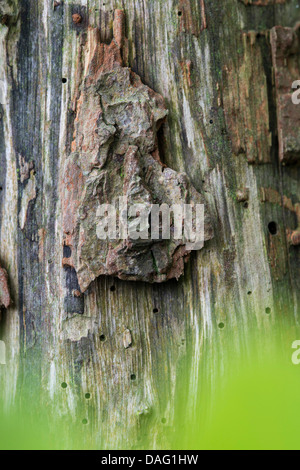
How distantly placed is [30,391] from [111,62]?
1612 mm

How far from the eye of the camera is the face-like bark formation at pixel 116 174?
81.8 inches

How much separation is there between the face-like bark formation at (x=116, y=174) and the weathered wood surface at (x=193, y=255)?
11 centimetres

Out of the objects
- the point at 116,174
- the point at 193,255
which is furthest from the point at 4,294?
the point at 193,255

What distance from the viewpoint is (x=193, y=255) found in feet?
7.27

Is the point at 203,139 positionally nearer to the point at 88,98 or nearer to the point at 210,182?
the point at 210,182

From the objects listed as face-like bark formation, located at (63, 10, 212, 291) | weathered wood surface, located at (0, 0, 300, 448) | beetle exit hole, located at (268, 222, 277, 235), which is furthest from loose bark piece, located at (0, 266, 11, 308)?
beetle exit hole, located at (268, 222, 277, 235)

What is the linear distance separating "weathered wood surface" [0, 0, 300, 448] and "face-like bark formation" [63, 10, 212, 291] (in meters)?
0.11

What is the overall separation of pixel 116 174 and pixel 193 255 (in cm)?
52

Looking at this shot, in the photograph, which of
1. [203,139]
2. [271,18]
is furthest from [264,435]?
[271,18]

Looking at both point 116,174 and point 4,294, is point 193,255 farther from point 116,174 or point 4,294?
point 4,294

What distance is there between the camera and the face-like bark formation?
2.08m

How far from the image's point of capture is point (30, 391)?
2.29m

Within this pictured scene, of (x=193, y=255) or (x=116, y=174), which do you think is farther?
(x=193, y=255)

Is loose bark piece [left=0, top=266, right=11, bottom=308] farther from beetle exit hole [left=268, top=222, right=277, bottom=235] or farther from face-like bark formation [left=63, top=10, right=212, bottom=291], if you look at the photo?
beetle exit hole [left=268, top=222, right=277, bottom=235]
